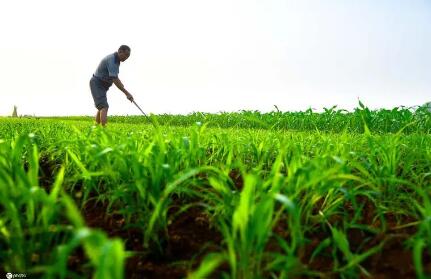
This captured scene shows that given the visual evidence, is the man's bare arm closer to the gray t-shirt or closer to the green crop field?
the gray t-shirt

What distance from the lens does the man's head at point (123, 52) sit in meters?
9.48

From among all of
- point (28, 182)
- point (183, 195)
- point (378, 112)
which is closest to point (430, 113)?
point (378, 112)

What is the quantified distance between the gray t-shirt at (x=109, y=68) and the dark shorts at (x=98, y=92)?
0.15 metres

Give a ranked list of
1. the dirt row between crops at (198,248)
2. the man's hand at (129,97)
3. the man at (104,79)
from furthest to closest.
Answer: the man at (104,79) → the man's hand at (129,97) → the dirt row between crops at (198,248)

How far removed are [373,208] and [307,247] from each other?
64 centimetres

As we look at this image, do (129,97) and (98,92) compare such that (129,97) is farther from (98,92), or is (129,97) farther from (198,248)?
(198,248)

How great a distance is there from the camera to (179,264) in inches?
65.9

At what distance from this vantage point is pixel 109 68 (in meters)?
9.24

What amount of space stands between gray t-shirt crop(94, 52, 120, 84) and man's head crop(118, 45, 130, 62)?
0.09 meters

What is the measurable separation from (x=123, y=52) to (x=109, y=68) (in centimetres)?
52

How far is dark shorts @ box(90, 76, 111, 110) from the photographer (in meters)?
9.90

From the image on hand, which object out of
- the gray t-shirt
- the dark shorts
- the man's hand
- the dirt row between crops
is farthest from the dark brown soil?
the dark shorts

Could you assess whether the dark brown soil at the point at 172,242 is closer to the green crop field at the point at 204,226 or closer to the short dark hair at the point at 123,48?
the green crop field at the point at 204,226

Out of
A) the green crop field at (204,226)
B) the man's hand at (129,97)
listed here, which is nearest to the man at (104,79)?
the man's hand at (129,97)
